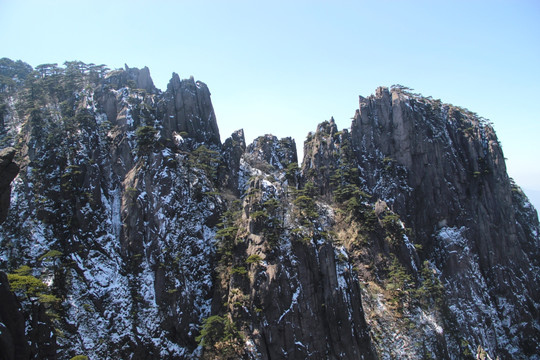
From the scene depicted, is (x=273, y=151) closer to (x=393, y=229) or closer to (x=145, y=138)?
(x=145, y=138)

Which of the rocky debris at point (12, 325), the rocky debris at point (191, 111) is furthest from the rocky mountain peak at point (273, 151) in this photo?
the rocky debris at point (12, 325)

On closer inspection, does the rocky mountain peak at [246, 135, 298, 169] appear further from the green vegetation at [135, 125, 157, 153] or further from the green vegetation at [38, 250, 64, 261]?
the green vegetation at [38, 250, 64, 261]

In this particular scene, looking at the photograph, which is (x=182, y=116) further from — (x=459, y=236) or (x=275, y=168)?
(x=459, y=236)

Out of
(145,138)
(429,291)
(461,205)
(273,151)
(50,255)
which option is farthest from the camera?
(273,151)

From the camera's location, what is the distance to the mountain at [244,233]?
1768 inches

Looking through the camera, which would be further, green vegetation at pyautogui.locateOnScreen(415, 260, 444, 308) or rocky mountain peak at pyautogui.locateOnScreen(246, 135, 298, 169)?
rocky mountain peak at pyautogui.locateOnScreen(246, 135, 298, 169)

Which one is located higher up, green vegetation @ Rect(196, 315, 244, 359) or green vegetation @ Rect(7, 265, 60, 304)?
green vegetation @ Rect(7, 265, 60, 304)

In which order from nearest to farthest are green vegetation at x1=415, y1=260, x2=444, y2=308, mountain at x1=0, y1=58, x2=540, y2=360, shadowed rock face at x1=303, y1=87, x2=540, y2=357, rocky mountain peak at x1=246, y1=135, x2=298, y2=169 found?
mountain at x1=0, y1=58, x2=540, y2=360, green vegetation at x1=415, y1=260, x2=444, y2=308, shadowed rock face at x1=303, y1=87, x2=540, y2=357, rocky mountain peak at x1=246, y1=135, x2=298, y2=169

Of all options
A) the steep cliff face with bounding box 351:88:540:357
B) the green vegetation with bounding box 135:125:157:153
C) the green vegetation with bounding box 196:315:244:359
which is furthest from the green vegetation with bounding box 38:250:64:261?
the steep cliff face with bounding box 351:88:540:357

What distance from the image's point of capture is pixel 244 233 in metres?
52.1

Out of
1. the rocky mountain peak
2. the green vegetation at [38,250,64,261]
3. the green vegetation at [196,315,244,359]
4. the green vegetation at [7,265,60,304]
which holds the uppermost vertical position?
the rocky mountain peak

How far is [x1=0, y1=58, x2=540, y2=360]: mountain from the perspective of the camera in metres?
44.9

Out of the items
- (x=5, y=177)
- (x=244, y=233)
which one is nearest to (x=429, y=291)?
(x=244, y=233)

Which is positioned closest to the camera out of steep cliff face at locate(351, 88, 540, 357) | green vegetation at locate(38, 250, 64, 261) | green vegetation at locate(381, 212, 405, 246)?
green vegetation at locate(38, 250, 64, 261)
